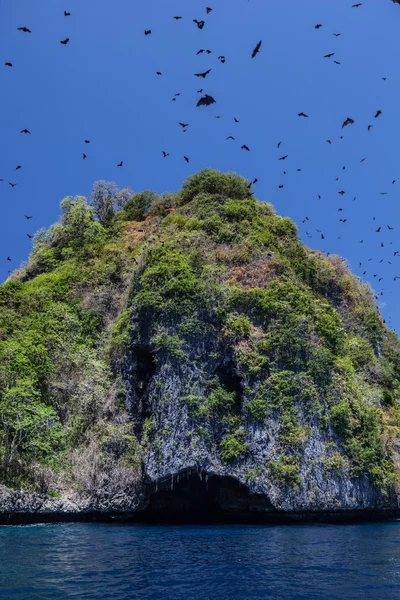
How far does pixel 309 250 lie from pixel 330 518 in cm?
2155

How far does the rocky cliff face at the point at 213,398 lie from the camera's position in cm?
2417

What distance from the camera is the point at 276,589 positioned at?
10.4 m

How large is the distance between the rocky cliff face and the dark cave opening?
11 cm

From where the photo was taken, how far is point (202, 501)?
95.0 feet

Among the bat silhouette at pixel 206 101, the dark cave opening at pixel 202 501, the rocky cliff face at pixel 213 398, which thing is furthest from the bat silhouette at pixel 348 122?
the dark cave opening at pixel 202 501

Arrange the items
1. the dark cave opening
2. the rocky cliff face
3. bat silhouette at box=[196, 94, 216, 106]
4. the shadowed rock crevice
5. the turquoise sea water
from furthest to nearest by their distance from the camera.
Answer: the shadowed rock crevice
the dark cave opening
the rocky cliff face
bat silhouette at box=[196, 94, 216, 106]
the turquoise sea water

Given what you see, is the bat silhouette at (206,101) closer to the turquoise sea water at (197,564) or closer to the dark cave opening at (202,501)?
the turquoise sea water at (197,564)

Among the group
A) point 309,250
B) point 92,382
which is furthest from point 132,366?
point 309,250

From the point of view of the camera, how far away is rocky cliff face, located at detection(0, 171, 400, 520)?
24172 millimetres

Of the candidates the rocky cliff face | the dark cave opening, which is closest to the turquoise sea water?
the rocky cliff face

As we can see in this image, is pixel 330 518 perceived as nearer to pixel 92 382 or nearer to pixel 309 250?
pixel 92 382

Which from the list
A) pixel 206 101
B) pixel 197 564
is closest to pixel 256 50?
pixel 206 101

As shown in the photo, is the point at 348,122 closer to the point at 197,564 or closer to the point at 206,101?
the point at 206,101

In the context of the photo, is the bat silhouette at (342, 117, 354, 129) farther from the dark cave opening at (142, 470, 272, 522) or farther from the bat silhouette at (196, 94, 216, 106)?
the dark cave opening at (142, 470, 272, 522)
